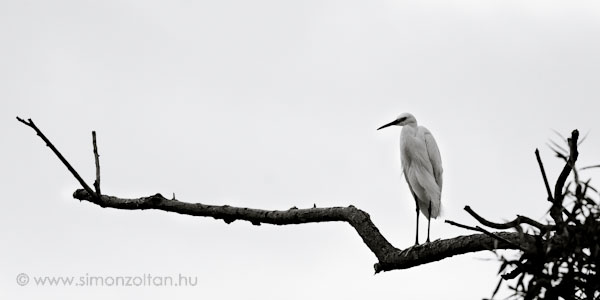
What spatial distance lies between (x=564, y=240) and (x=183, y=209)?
2.06 meters

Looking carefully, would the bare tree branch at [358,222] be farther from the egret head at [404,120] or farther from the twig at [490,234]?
the egret head at [404,120]

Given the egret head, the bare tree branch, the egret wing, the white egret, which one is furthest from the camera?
the egret head

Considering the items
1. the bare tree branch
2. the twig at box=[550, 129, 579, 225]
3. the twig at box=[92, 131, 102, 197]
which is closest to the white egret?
the bare tree branch

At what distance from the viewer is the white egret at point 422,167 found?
7969 millimetres

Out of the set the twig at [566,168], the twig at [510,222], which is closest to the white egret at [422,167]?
the twig at [510,222]

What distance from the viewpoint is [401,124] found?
8680 millimetres

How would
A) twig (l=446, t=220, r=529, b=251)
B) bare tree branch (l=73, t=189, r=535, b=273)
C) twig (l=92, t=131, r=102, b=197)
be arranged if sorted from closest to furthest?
twig (l=446, t=220, r=529, b=251)
bare tree branch (l=73, t=189, r=535, b=273)
twig (l=92, t=131, r=102, b=197)

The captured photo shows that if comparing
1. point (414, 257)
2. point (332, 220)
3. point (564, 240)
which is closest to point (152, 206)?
point (332, 220)

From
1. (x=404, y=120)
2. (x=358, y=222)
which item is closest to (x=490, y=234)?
(x=358, y=222)

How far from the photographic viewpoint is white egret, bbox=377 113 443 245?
797cm

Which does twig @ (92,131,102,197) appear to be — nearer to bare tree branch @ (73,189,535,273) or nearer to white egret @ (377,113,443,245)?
bare tree branch @ (73,189,535,273)

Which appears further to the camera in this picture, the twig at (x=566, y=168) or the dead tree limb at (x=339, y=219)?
the dead tree limb at (x=339, y=219)

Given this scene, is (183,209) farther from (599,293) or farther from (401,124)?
(401,124)

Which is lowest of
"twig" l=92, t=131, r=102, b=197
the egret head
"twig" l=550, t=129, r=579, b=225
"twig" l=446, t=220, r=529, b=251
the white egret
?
"twig" l=446, t=220, r=529, b=251
